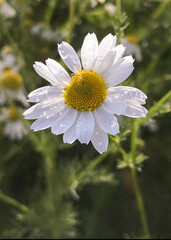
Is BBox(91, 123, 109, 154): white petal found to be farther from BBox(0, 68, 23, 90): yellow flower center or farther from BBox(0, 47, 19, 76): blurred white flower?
BBox(0, 47, 19, 76): blurred white flower

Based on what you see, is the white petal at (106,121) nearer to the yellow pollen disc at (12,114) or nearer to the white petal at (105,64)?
the white petal at (105,64)

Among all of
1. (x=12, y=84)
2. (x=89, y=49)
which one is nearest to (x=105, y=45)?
(x=89, y=49)

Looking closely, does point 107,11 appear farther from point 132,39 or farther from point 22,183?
point 22,183

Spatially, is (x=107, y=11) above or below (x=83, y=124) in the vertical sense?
above

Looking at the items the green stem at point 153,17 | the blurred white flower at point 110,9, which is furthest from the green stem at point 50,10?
the green stem at point 153,17

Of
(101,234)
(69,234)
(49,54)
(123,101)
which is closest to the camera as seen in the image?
(123,101)

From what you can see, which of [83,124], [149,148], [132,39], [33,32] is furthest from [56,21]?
[83,124]

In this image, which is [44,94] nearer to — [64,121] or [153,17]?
[64,121]
